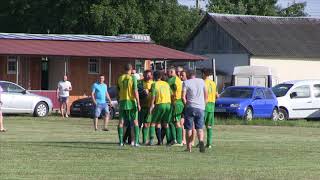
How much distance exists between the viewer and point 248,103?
36406mm

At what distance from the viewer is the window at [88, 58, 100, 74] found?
45.3 m

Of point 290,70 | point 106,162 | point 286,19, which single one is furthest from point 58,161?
point 286,19

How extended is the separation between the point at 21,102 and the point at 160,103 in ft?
58.6

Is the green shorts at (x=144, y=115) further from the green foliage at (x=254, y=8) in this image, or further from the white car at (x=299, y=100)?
the green foliage at (x=254, y=8)

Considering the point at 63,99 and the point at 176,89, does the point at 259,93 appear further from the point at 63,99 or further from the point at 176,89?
the point at 176,89

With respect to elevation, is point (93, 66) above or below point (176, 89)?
above

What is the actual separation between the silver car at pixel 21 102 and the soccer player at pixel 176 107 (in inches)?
646

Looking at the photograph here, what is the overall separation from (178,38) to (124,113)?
4720 centimetres

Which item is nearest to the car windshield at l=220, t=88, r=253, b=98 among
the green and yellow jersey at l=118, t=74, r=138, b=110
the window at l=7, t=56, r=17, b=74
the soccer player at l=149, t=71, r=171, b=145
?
the window at l=7, t=56, r=17, b=74

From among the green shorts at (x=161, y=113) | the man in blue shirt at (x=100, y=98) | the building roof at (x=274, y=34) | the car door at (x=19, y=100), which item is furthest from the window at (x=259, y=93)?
the building roof at (x=274, y=34)

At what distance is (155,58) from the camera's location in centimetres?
4416

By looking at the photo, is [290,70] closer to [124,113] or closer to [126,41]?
[126,41]

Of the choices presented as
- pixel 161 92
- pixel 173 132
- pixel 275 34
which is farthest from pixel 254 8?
pixel 161 92

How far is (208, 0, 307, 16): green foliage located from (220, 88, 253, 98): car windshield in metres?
40.3
